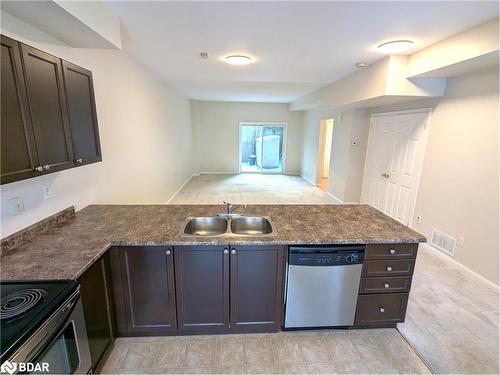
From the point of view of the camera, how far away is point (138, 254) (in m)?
1.80

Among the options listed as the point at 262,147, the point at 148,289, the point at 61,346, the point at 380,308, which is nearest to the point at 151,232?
the point at 148,289

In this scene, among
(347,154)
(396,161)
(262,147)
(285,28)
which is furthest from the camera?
(262,147)

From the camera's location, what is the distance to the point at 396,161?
14.2 feet

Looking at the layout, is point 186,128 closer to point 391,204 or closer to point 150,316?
point 391,204

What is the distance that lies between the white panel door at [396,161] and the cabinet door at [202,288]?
11.5 feet

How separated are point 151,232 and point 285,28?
221 centimetres

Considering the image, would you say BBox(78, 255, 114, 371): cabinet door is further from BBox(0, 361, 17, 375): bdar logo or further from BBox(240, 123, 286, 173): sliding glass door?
BBox(240, 123, 286, 173): sliding glass door

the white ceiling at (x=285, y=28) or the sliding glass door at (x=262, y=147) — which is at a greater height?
the white ceiling at (x=285, y=28)

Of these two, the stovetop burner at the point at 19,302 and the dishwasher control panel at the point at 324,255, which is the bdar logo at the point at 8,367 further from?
the dishwasher control panel at the point at 324,255

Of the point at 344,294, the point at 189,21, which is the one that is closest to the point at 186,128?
the point at 189,21

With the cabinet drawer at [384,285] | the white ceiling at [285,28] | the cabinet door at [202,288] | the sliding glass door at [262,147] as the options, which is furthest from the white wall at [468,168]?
the sliding glass door at [262,147]

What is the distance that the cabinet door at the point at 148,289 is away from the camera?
1798 millimetres

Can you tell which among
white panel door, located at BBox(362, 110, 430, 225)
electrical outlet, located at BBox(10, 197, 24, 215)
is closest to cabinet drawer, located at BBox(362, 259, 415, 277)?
white panel door, located at BBox(362, 110, 430, 225)

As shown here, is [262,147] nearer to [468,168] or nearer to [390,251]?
[468,168]
